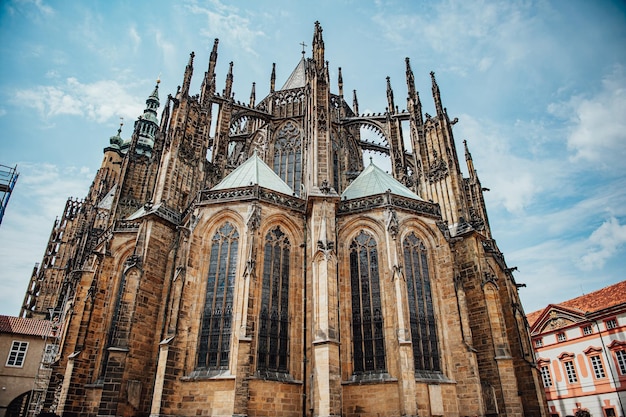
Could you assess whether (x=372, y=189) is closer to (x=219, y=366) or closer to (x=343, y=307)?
(x=343, y=307)

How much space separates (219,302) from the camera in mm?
16297

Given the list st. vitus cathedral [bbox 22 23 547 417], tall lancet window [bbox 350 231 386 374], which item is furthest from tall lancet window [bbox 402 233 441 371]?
tall lancet window [bbox 350 231 386 374]

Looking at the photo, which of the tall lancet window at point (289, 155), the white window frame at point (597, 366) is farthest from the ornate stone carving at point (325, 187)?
the white window frame at point (597, 366)

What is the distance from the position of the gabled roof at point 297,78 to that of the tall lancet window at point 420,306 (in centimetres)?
1648

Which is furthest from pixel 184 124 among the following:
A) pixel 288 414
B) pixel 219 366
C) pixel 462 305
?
pixel 462 305

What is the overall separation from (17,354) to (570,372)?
4252 centimetres

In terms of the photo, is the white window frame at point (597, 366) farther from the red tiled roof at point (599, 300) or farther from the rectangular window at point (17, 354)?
the rectangular window at point (17, 354)

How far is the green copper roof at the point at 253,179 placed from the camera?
766 inches

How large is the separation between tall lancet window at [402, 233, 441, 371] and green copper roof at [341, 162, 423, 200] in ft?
9.01

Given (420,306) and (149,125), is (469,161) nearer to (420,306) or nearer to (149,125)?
(420,306)

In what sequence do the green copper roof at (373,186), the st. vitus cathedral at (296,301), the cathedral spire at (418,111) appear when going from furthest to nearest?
the cathedral spire at (418,111)
the green copper roof at (373,186)
the st. vitus cathedral at (296,301)

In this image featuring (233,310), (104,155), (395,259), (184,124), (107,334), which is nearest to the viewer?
(233,310)

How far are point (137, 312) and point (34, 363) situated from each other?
20.4 meters

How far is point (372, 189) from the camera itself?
2055 cm
